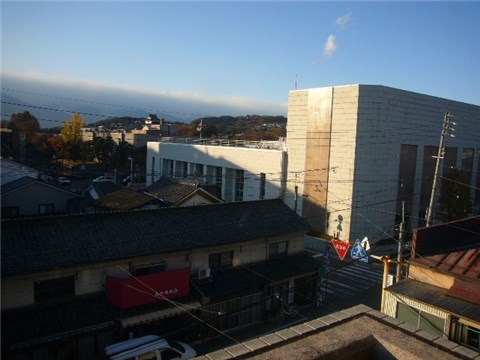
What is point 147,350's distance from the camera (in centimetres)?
1236

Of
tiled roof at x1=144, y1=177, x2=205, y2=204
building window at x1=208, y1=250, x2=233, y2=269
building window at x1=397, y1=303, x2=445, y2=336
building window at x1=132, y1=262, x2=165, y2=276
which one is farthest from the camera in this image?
tiled roof at x1=144, y1=177, x2=205, y2=204

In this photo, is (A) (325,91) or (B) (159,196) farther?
(A) (325,91)

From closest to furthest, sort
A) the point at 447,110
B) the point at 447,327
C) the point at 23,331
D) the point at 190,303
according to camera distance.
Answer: the point at 23,331
the point at 447,327
the point at 190,303
the point at 447,110

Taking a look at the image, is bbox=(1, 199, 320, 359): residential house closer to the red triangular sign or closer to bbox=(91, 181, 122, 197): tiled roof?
the red triangular sign

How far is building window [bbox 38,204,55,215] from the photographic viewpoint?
92.7 feet

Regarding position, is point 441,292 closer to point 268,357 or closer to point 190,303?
point 190,303

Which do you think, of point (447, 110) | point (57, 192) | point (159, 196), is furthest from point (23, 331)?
point (447, 110)

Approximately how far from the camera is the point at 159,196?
93.8ft

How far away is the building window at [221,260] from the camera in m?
17.7

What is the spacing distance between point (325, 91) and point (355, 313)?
3063 cm

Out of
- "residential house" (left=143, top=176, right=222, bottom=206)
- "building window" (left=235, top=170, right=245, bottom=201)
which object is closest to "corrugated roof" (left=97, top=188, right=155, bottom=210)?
"residential house" (left=143, top=176, right=222, bottom=206)

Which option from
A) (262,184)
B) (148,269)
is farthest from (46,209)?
(262,184)

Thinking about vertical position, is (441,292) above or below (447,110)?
below

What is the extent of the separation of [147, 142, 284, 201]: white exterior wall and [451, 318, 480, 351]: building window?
23962 mm
